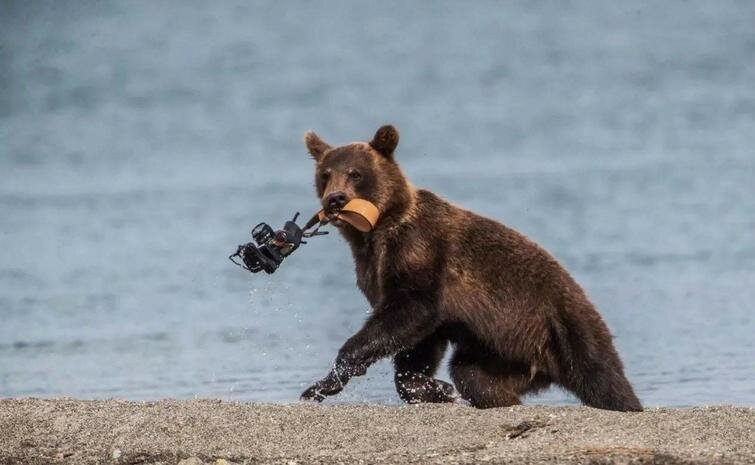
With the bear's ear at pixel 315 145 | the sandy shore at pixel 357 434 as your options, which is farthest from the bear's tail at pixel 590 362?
the bear's ear at pixel 315 145

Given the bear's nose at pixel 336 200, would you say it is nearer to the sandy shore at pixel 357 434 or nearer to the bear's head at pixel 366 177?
the bear's head at pixel 366 177

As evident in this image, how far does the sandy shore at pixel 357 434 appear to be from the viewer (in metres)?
6.52

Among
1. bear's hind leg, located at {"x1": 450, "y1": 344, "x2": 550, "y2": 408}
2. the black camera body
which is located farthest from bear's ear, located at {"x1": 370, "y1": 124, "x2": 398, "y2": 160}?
bear's hind leg, located at {"x1": 450, "y1": 344, "x2": 550, "y2": 408}

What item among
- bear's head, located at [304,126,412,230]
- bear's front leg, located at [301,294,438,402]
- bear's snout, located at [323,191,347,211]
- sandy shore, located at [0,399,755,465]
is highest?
bear's head, located at [304,126,412,230]

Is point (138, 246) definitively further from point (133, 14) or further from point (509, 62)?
point (133, 14)

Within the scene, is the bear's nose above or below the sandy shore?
above

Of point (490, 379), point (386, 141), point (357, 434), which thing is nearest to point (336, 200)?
point (386, 141)

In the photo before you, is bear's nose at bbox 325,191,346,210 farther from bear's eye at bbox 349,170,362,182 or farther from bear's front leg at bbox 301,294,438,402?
bear's front leg at bbox 301,294,438,402

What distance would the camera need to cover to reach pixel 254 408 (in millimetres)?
7402

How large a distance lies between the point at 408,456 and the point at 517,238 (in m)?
1.90

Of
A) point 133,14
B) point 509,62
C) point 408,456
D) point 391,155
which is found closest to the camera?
point 408,456

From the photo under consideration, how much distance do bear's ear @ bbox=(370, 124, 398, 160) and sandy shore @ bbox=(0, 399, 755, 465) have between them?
5.27ft

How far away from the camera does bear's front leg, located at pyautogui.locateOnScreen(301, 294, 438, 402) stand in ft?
26.2

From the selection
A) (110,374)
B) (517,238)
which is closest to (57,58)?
(110,374)
